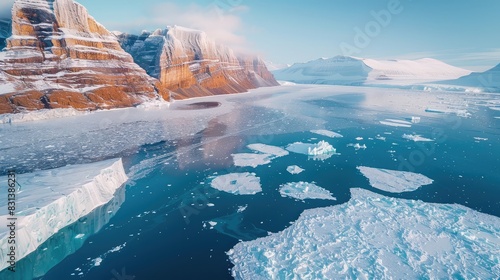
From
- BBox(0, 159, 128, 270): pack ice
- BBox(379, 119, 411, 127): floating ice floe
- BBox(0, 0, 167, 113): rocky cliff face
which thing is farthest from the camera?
BBox(0, 0, 167, 113): rocky cliff face

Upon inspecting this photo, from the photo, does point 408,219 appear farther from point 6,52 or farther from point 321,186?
point 6,52

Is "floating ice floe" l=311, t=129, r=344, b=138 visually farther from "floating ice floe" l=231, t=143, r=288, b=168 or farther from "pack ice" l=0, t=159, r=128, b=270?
"pack ice" l=0, t=159, r=128, b=270

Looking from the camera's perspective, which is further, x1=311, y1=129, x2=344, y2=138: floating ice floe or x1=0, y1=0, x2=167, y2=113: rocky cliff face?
x1=0, y1=0, x2=167, y2=113: rocky cliff face

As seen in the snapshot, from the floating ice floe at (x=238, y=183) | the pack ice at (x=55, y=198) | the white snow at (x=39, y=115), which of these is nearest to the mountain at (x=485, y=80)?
the floating ice floe at (x=238, y=183)

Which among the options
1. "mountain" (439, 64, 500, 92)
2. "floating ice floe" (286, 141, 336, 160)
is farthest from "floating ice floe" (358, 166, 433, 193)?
"mountain" (439, 64, 500, 92)

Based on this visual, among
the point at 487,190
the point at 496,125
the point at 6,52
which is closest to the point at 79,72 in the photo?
the point at 6,52

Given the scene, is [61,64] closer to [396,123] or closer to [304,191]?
[304,191]

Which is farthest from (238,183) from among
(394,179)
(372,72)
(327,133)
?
(372,72)
